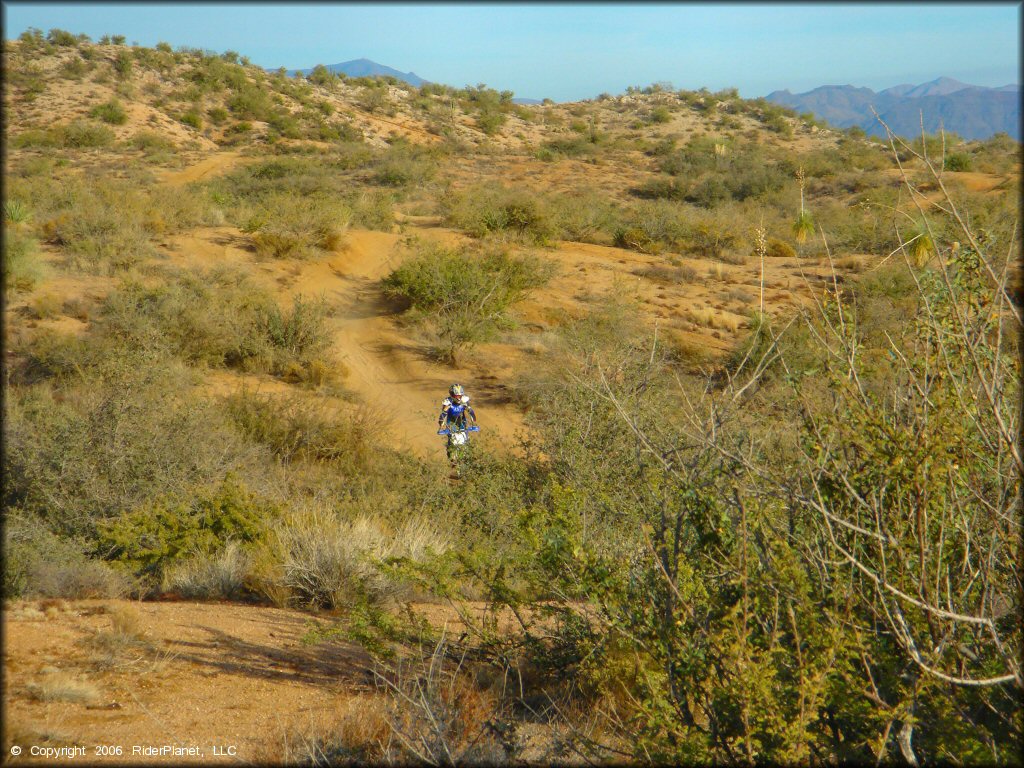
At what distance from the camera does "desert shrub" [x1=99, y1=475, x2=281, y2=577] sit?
586 cm

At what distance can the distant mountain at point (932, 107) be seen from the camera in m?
3.96

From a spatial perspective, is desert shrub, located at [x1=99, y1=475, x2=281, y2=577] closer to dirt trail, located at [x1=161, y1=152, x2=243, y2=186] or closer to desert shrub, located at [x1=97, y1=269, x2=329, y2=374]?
desert shrub, located at [x1=97, y1=269, x2=329, y2=374]

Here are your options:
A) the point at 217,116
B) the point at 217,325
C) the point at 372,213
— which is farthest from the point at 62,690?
the point at 217,116

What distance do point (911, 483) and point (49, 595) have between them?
17.3 ft

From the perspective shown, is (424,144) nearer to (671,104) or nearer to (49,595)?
(671,104)

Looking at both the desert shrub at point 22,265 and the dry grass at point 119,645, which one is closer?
the dry grass at point 119,645

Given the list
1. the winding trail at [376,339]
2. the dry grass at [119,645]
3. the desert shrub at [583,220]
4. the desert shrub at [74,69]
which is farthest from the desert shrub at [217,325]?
the desert shrub at [74,69]

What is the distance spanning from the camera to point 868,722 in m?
2.43

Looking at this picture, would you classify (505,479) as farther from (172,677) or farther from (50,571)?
(172,677)

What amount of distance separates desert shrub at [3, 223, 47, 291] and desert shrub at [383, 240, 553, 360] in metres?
6.13

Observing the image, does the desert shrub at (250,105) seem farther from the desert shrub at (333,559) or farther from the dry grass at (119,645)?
the dry grass at (119,645)

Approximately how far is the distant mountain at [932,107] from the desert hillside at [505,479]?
60 centimetres

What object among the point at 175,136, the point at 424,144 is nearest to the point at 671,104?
the point at 424,144

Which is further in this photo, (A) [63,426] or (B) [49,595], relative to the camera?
(A) [63,426]
